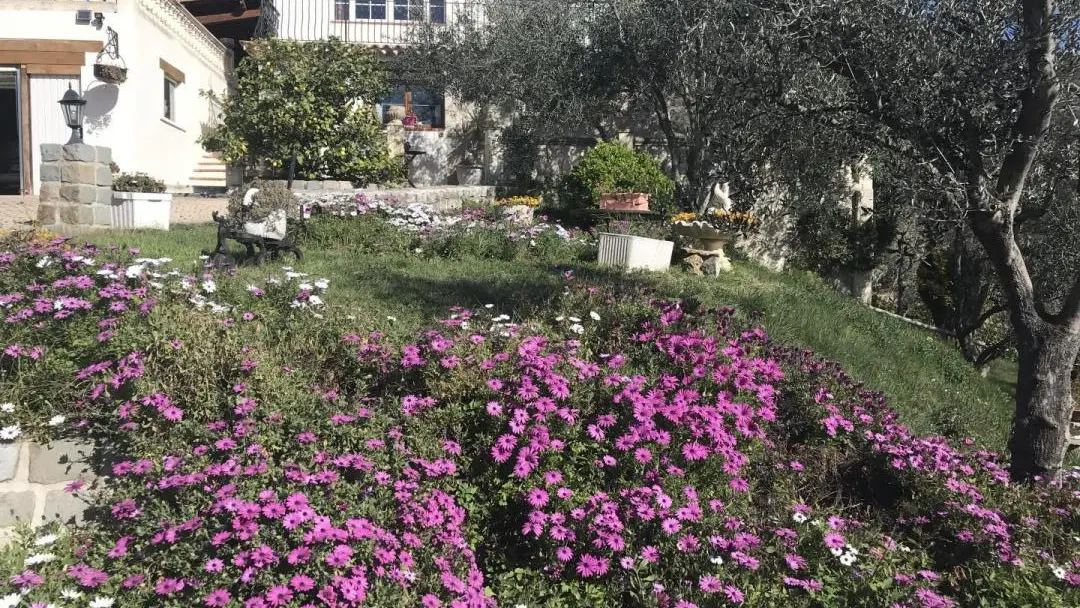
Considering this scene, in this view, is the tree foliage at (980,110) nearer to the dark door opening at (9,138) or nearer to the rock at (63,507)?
the rock at (63,507)

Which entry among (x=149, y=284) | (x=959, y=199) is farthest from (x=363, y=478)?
(x=959, y=199)

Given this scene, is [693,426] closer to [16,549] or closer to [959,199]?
[959,199]

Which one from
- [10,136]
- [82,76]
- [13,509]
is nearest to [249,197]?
[13,509]

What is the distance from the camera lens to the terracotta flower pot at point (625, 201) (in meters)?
12.3

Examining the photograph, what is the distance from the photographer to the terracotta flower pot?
12.3 meters

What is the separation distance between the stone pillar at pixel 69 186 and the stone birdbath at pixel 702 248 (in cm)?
763

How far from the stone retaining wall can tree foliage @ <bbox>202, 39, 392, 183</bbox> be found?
1001mm

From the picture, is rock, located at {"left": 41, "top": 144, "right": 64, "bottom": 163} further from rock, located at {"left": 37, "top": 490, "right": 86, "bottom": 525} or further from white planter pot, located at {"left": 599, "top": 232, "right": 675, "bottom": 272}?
rock, located at {"left": 37, "top": 490, "right": 86, "bottom": 525}

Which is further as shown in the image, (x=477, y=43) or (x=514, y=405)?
(x=477, y=43)

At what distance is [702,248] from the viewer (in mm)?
9180

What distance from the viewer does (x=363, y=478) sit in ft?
10.4

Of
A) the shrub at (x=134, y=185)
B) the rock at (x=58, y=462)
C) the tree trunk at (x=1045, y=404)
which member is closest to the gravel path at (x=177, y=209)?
the shrub at (x=134, y=185)

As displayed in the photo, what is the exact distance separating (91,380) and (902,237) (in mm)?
15905

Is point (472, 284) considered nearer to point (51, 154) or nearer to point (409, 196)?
point (409, 196)
